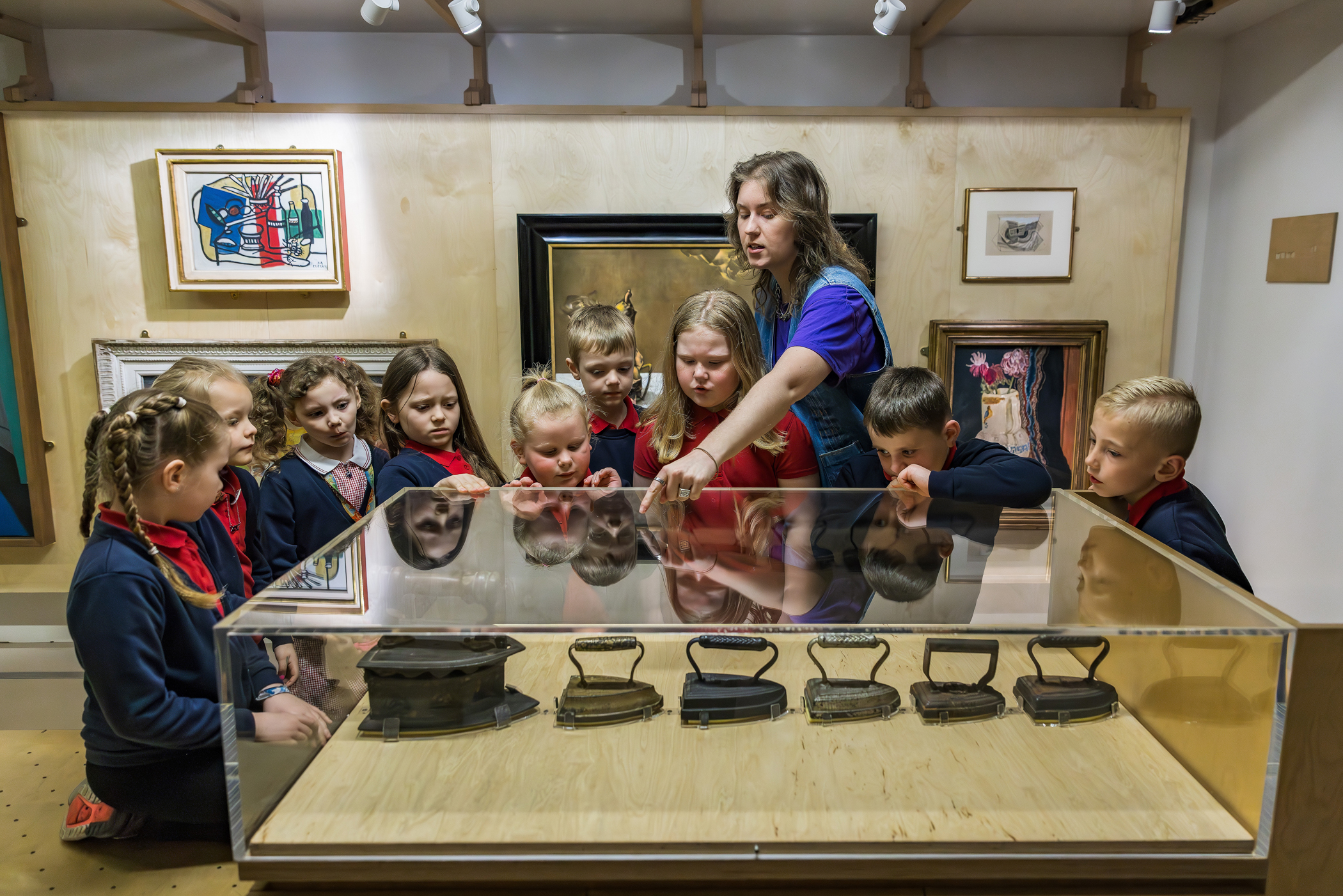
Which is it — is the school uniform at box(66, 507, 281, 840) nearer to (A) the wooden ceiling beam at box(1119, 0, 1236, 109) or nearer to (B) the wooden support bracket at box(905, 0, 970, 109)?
(B) the wooden support bracket at box(905, 0, 970, 109)

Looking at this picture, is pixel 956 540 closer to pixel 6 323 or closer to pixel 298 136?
pixel 298 136

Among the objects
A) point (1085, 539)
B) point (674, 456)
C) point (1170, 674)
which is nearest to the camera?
point (1170, 674)

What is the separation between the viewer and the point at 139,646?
1.35 metres

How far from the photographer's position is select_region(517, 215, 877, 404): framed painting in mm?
3836

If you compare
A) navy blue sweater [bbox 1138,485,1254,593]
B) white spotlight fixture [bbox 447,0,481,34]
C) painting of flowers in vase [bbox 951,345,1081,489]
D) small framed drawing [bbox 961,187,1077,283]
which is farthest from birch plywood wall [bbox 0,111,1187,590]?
navy blue sweater [bbox 1138,485,1254,593]

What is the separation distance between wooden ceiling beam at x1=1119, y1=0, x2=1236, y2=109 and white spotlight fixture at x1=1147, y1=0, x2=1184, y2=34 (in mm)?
825

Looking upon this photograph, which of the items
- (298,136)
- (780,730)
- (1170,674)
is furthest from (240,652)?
(298,136)

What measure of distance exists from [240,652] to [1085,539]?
1.29 meters

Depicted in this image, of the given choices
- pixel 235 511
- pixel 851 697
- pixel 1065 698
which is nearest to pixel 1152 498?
pixel 1065 698

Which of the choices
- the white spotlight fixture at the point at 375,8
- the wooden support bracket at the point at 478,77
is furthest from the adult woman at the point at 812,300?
the wooden support bracket at the point at 478,77

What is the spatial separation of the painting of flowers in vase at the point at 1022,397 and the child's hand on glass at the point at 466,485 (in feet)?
8.71

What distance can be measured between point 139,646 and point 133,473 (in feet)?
0.93

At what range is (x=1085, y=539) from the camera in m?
1.46

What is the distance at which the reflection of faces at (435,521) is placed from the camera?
1.45m
